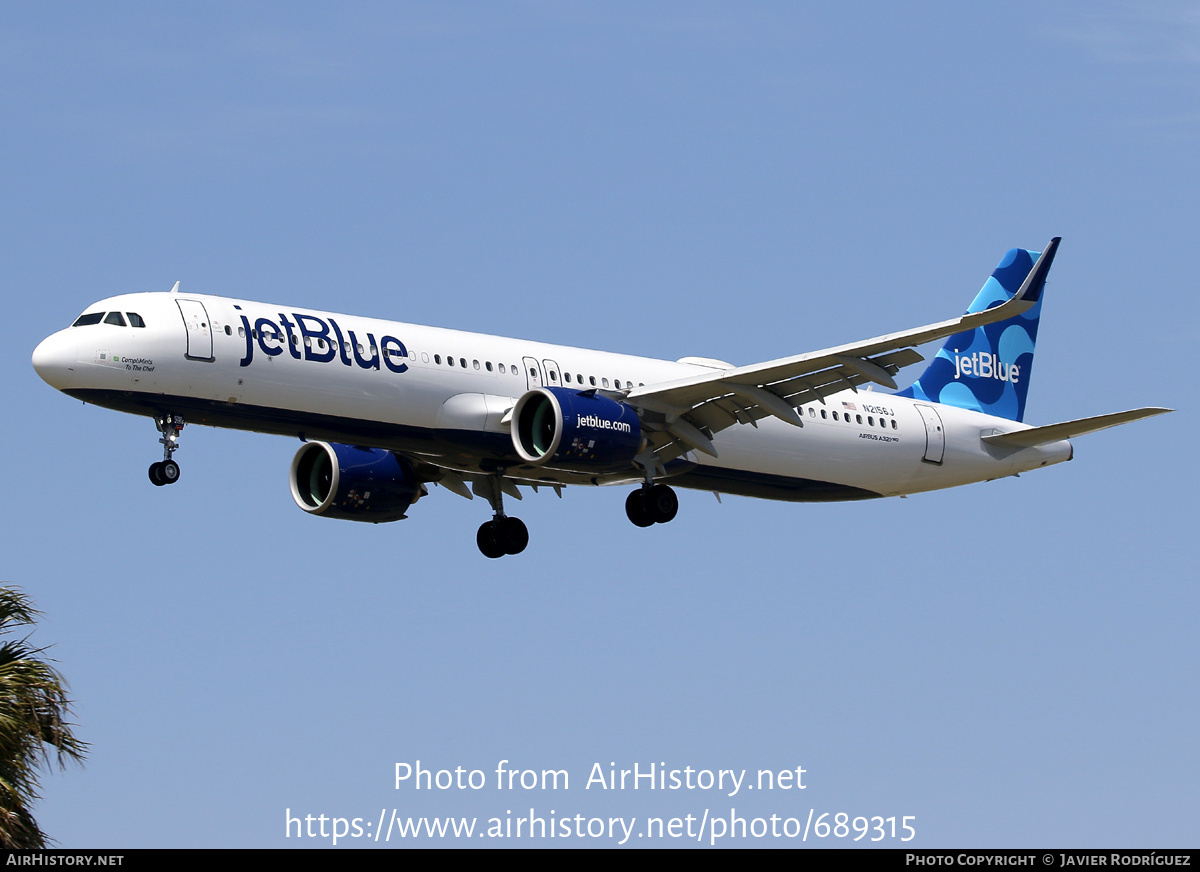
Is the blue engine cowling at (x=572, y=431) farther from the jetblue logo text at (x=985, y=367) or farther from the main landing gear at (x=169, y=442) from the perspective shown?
the jetblue logo text at (x=985, y=367)

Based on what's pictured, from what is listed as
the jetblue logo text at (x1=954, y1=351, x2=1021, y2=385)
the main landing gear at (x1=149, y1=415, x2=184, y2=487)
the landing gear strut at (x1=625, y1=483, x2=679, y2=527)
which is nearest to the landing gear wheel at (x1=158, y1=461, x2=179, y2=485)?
the main landing gear at (x1=149, y1=415, x2=184, y2=487)

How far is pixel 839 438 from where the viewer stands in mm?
44312

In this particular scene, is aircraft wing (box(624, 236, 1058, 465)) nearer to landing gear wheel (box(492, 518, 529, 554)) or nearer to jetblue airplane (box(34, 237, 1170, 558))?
jetblue airplane (box(34, 237, 1170, 558))

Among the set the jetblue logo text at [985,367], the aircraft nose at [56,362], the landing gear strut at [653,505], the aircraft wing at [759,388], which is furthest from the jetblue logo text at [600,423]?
the jetblue logo text at [985,367]

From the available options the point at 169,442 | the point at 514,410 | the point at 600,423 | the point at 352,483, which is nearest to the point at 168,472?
the point at 169,442

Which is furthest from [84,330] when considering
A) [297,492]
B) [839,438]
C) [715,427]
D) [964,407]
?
[964,407]

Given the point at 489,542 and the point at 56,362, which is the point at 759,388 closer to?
the point at 489,542

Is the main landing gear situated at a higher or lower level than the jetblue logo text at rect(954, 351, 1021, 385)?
lower

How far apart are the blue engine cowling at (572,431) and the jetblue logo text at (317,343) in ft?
9.09

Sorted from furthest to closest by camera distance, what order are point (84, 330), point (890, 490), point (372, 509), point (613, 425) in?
point (890, 490) → point (372, 509) → point (613, 425) → point (84, 330)

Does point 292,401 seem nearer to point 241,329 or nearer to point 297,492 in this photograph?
point 241,329

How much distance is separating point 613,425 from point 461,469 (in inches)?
162

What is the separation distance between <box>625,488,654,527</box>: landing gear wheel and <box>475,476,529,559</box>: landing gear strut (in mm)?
3534

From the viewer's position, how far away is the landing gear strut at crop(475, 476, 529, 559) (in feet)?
145
